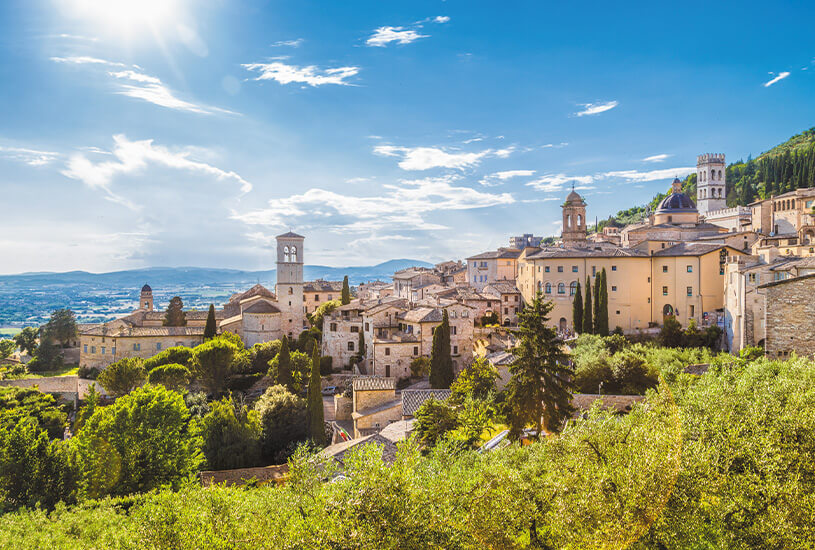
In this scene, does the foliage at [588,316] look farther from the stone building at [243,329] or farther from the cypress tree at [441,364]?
the stone building at [243,329]

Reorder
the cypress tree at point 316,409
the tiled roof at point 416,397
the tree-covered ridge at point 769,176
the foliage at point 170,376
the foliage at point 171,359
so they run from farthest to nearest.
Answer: the tree-covered ridge at point 769,176 → the foliage at point 171,359 → the foliage at point 170,376 → the cypress tree at point 316,409 → the tiled roof at point 416,397

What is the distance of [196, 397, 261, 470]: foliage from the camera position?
31781mm

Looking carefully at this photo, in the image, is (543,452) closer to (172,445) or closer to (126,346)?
(172,445)

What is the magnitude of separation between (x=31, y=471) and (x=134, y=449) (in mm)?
5158

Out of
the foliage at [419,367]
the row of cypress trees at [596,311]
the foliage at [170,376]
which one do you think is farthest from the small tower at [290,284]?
the row of cypress trees at [596,311]

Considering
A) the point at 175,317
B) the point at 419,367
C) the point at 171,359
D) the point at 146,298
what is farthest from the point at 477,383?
the point at 146,298

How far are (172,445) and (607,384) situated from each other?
2296 cm

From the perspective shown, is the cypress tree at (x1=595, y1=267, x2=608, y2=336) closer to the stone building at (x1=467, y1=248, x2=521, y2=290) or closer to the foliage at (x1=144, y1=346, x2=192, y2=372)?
the stone building at (x1=467, y1=248, x2=521, y2=290)

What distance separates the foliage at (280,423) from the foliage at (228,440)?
66.3 inches

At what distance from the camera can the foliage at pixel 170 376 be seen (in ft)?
146

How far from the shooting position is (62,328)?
68938mm

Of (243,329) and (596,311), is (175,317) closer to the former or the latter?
(243,329)

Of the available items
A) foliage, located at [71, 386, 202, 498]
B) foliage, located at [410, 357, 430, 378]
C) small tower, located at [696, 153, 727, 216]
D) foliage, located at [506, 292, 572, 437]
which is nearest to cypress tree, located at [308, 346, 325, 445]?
foliage, located at [71, 386, 202, 498]

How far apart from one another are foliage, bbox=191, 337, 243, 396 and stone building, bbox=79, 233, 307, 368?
30.8ft
